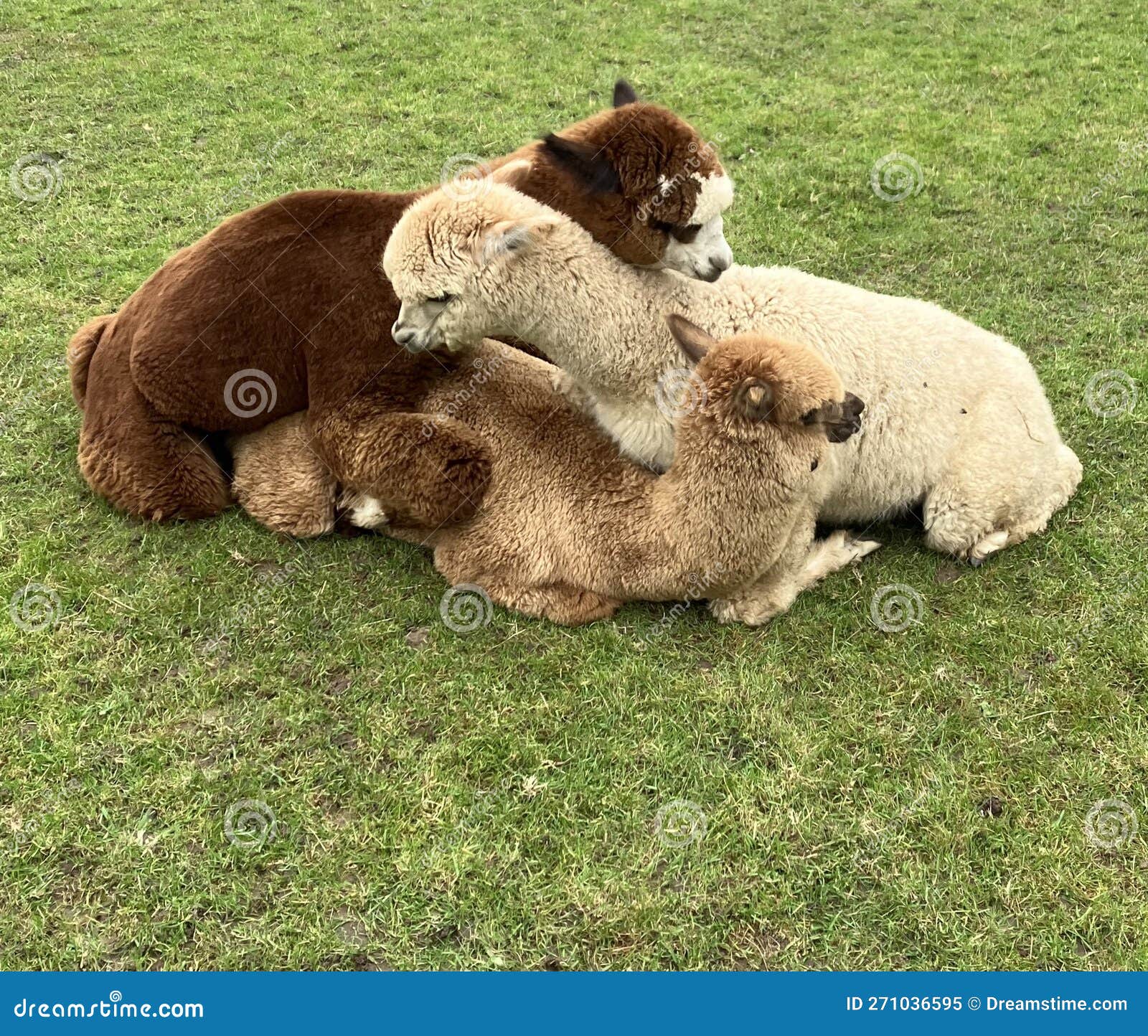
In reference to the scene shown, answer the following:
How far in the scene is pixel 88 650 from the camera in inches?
145

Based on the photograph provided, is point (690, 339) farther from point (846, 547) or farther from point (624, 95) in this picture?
point (846, 547)

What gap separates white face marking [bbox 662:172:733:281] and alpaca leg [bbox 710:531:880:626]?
4.25ft

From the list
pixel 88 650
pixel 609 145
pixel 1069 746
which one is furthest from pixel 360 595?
pixel 1069 746

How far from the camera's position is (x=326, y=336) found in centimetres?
384

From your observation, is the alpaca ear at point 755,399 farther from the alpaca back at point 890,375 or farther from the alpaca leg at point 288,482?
the alpaca leg at point 288,482

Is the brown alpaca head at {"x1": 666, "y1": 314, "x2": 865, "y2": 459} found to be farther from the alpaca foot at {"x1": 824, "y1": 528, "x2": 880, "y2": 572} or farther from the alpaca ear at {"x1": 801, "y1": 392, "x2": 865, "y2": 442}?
the alpaca foot at {"x1": 824, "y1": 528, "x2": 880, "y2": 572}

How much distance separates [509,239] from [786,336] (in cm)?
130

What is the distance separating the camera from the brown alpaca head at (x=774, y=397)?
324 centimetres

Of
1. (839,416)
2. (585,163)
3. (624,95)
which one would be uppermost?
(624,95)

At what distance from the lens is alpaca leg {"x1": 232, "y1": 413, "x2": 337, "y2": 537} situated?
4082 millimetres

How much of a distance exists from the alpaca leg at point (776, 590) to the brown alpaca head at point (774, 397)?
647 millimetres

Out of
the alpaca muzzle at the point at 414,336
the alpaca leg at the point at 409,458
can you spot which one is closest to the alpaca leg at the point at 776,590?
the alpaca leg at the point at 409,458

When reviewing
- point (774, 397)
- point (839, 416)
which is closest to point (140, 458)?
point (774, 397)

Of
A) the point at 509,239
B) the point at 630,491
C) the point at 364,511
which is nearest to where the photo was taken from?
the point at 509,239
